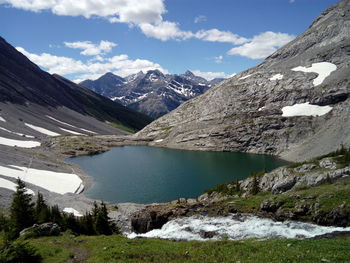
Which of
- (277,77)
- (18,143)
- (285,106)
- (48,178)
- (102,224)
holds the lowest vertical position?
(48,178)

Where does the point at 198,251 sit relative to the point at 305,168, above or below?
below

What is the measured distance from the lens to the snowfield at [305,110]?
119 metres

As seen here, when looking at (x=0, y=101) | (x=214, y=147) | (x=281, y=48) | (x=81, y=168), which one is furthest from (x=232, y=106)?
(x=0, y=101)

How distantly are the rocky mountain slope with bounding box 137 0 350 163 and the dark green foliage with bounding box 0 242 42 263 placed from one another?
299 feet

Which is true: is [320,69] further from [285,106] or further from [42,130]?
[42,130]

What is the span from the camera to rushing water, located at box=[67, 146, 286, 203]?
2795 inches

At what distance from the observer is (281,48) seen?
173m

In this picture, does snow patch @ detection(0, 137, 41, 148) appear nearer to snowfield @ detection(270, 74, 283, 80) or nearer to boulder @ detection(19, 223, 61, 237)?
boulder @ detection(19, 223, 61, 237)

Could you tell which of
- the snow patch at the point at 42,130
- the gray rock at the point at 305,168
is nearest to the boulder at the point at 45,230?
the gray rock at the point at 305,168

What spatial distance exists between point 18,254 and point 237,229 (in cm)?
1979

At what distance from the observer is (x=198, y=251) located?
21.3m

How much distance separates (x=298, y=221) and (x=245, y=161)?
7923cm

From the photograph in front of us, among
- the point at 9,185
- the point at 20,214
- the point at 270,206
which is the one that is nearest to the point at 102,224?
the point at 20,214

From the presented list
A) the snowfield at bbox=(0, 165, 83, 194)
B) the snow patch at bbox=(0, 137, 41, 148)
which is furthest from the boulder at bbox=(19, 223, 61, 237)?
the snow patch at bbox=(0, 137, 41, 148)
